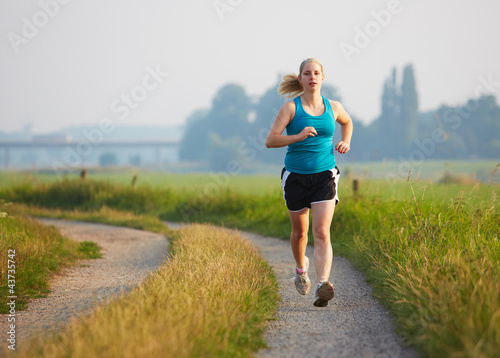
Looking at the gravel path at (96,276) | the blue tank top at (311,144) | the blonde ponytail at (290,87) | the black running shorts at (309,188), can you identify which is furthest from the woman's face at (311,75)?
the gravel path at (96,276)

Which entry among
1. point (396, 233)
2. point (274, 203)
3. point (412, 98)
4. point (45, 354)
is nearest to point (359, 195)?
point (274, 203)

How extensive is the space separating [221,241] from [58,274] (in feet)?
7.21

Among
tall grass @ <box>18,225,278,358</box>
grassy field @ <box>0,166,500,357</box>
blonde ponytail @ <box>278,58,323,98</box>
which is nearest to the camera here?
tall grass @ <box>18,225,278,358</box>

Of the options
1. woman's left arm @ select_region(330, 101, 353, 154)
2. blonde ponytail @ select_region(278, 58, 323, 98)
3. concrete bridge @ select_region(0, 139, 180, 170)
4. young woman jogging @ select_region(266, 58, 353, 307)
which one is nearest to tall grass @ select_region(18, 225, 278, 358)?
young woman jogging @ select_region(266, 58, 353, 307)

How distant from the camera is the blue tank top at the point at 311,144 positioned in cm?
446

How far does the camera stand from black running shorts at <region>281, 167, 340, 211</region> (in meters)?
4.49

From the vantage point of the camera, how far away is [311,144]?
448cm

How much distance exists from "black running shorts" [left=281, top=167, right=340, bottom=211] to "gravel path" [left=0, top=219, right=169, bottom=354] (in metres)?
1.72

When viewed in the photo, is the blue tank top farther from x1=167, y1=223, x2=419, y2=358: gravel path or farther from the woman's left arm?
x1=167, y1=223, x2=419, y2=358: gravel path

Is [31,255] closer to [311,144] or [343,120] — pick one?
[311,144]

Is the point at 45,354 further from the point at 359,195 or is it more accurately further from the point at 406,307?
the point at 359,195

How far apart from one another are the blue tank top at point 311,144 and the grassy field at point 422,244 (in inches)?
49.7

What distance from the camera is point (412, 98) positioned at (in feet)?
234

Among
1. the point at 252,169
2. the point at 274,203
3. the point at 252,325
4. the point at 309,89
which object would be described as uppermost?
the point at 309,89
